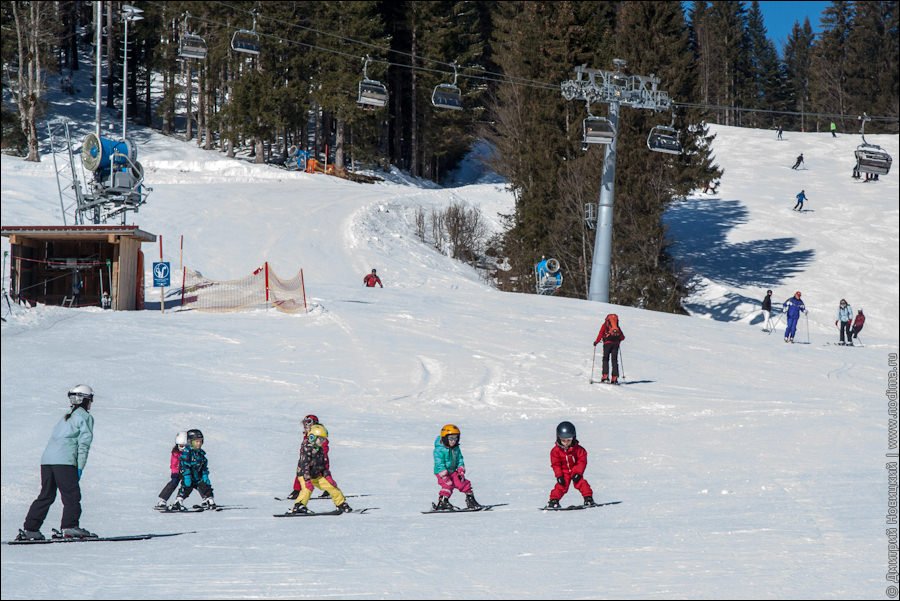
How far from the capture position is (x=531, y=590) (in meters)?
7.00

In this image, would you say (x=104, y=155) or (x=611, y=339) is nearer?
(x=611, y=339)

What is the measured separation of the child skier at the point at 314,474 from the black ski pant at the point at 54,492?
8.10 feet

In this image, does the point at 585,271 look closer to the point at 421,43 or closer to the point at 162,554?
the point at 421,43

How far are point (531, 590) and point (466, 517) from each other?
11.4 ft

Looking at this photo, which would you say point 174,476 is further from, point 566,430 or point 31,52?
point 31,52

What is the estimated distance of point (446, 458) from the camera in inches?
429

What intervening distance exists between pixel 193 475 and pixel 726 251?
41.9 meters

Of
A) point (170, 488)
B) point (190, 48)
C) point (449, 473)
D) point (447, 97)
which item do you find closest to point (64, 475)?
point (170, 488)

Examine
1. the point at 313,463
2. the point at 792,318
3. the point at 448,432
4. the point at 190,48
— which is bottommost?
the point at 313,463

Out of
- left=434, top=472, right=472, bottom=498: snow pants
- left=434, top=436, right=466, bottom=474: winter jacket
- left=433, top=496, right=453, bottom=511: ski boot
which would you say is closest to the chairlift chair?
left=434, top=436, right=466, bottom=474: winter jacket

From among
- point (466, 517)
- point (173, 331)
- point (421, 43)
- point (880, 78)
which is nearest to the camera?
point (466, 517)

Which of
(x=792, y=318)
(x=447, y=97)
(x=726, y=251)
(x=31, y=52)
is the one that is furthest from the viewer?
(x=726, y=251)

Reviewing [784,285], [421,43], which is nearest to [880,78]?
[421,43]

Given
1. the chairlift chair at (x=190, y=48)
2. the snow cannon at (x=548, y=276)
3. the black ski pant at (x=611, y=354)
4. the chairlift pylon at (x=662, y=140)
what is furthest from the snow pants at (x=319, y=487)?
the snow cannon at (x=548, y=276)
